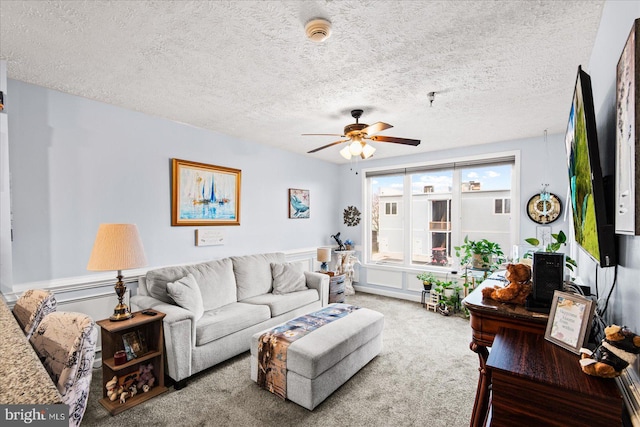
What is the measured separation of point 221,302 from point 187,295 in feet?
1.86

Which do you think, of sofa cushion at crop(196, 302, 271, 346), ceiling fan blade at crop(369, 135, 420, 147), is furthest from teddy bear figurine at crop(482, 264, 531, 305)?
sofa cushion at crop(196, 302, 271, 346)

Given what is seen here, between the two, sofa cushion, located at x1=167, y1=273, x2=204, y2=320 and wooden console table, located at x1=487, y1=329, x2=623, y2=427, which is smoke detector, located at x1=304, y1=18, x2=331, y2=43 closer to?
wooden console table, located at x1=487, y1=329, x2=623, y2=427

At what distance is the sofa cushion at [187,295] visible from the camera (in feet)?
9.32

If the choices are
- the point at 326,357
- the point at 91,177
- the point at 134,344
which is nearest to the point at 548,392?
the point at 326,357

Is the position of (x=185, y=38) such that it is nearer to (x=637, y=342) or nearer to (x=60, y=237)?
(x=60, y=237)

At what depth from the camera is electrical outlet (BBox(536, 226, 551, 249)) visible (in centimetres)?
396

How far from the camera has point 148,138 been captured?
131 inches

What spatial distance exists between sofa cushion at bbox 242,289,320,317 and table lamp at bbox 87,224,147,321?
4.88 ft

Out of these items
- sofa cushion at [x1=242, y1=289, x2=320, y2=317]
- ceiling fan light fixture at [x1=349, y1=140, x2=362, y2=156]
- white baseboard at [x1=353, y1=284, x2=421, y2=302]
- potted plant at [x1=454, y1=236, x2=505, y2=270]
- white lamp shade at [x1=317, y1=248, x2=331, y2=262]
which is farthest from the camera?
white baseboard at [x1=353, y1=284, x2=421, y2=302]

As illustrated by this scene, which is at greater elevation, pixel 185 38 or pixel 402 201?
pixel 185 38

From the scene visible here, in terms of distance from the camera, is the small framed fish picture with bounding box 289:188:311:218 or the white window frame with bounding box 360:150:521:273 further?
the small framed fish picture with bounding box 289:188:311:218

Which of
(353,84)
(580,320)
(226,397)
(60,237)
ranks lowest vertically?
(226,397)

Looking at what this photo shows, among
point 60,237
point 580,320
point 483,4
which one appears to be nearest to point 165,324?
point 60,237

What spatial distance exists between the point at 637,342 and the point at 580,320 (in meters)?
0.28
